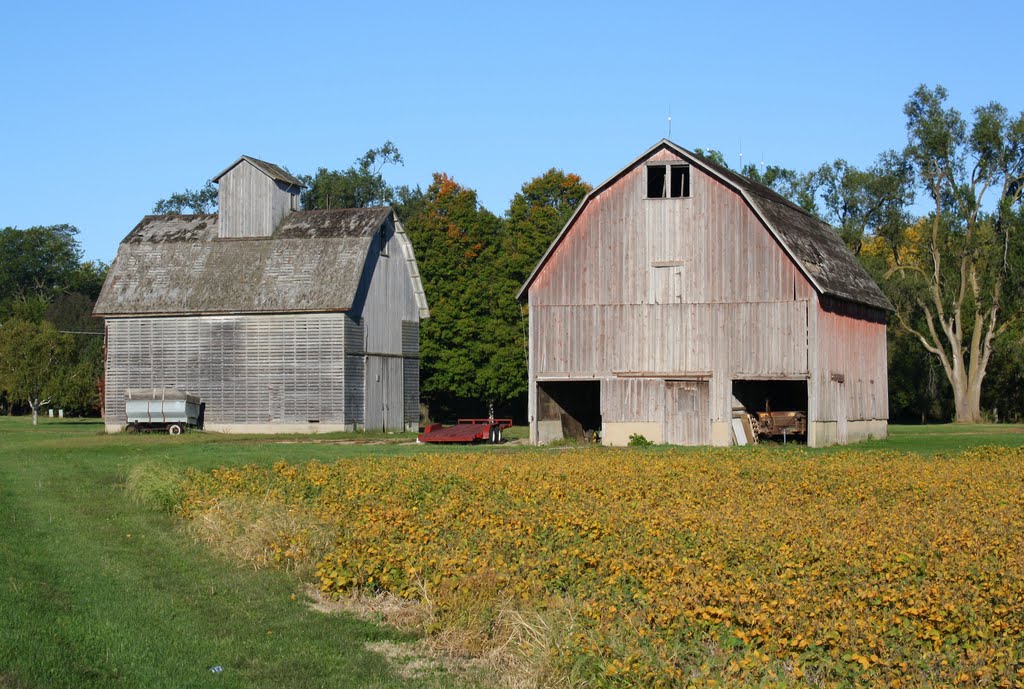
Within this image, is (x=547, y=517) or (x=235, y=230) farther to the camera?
(x=235, y=230)

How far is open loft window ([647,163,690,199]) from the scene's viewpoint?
140 ft

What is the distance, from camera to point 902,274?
240ft

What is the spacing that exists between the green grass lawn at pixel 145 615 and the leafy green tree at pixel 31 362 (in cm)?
4590

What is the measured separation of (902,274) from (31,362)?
48769mm

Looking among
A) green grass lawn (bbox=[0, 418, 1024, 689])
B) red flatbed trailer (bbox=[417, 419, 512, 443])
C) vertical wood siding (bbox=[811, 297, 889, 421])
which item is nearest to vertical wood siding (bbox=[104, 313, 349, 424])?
red flatbed trailer (bbox=[417, 419, 512, 443])

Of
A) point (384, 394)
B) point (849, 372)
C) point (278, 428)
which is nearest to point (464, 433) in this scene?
point (278, 428)

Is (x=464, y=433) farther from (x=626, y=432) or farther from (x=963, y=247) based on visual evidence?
(x=963, y=247)

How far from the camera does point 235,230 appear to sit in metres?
56.2

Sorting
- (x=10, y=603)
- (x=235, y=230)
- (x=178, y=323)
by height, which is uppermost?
(x=235, y=230)

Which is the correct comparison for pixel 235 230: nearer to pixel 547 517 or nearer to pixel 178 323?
pixel 178 323

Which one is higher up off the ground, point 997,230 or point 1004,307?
point 997,230

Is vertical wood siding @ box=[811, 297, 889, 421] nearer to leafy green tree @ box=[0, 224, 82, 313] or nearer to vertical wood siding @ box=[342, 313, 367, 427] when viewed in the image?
vertical wood siding @ box=[342, 313, 367, 427]

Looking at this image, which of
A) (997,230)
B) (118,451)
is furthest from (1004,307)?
(118,451)

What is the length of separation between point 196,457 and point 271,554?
18970mm
